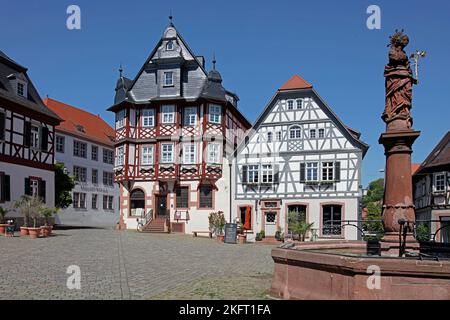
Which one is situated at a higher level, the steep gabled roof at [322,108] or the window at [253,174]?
the steep gabled roof at [322,108]

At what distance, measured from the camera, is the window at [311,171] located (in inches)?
1271

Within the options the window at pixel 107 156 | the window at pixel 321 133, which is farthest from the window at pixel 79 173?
the window at pixel 321 133

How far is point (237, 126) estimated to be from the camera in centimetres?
4091

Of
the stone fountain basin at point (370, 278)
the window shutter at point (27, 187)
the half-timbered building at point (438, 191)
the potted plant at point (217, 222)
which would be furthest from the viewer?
the half-timbered building at point (438, 191)

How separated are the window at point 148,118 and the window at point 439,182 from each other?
839 inches

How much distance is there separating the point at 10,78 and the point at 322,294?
91.7ft

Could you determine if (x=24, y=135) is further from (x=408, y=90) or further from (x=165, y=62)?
(x=408, y=90)

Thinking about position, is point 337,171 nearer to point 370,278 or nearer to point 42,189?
point 42,189

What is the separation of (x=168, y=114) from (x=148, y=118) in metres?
1.75

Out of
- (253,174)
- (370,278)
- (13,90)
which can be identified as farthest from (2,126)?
(370,278)

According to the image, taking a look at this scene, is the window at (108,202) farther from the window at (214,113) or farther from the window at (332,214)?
the window at (332,214)

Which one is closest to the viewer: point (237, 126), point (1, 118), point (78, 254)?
point (78, 254)

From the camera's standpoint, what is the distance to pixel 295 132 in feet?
108
